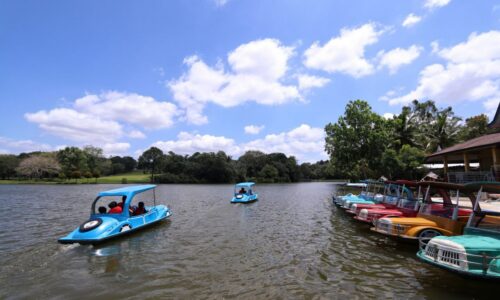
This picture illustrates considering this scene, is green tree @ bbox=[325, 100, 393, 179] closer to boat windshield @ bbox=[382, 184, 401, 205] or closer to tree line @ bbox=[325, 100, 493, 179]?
tree line @ bbox=[325, 100, 493, 179]

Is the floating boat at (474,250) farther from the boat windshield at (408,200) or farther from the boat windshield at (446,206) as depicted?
the boat windshield at (408,200)

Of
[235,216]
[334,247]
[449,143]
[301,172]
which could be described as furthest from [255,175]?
[334,247]

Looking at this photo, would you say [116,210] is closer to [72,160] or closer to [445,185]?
[445,185]

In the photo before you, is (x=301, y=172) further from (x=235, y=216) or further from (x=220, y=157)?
(x=235, y=216)

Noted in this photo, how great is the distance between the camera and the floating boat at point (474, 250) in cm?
661

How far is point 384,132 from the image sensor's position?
57094 millimetres

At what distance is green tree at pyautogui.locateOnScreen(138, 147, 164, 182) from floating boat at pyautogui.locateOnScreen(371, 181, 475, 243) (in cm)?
11969

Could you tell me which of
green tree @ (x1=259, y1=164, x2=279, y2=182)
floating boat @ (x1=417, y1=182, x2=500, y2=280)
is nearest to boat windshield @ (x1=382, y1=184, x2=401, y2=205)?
floating boat @ (x1=417, y1=182, x2=500, y2=280)

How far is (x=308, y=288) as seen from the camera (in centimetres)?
798

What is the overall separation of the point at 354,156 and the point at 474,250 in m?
56.5

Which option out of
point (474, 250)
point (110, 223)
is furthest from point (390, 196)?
point (110, 223)

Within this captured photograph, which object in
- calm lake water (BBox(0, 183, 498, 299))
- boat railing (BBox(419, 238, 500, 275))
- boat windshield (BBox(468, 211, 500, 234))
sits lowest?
calm lake water (BBox(0, 183, 498, 299))

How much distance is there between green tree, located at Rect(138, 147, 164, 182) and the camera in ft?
414

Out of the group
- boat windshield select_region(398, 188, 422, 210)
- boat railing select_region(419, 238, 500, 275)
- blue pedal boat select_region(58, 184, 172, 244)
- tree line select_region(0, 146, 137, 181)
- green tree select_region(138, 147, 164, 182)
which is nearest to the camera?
boat railing select_region(419, 238, 500, 275)
